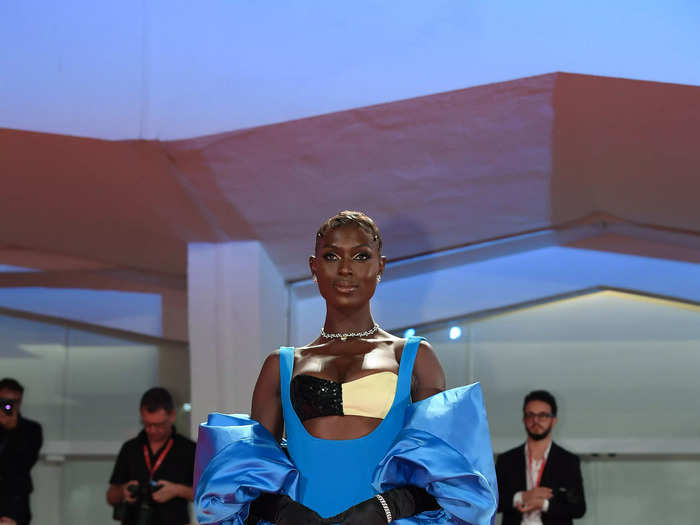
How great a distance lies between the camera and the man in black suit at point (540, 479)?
4336 mm

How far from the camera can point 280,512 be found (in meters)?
1.97

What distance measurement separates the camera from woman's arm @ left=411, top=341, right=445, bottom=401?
2141mm

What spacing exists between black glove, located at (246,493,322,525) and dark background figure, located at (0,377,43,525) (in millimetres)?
3193

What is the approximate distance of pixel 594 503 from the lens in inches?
238

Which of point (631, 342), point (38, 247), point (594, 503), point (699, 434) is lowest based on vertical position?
point (594, 503)

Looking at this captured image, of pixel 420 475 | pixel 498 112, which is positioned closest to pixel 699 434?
pixel 498 112

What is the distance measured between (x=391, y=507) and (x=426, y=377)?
1.07 ft

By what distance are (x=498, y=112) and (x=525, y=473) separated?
1.69 metres

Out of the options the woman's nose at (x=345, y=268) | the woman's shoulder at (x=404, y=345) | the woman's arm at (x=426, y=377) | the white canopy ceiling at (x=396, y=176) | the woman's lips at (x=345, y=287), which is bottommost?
the woman's arm at (x=426, y=377)

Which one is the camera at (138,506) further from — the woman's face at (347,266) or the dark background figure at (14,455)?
the woman's face at (347,266)

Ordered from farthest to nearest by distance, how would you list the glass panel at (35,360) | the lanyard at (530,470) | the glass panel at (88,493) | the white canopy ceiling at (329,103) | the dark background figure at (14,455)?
the glass panel at (35,360), the glass panel at (88,493), the dark background figure at (14,455), the lanyard at (530,470), the white canopy ceiling at (329,103)

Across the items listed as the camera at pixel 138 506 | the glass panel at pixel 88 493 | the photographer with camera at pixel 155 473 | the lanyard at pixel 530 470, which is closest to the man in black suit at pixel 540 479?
the lanyard at pixel 530 470

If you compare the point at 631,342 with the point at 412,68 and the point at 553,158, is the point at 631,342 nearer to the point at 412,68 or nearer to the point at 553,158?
the point at 553,158

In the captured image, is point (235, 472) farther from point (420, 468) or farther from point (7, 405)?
point (7, 405)
